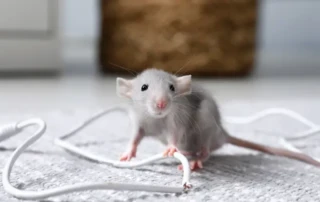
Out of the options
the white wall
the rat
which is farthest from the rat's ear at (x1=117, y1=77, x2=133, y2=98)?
the white wall

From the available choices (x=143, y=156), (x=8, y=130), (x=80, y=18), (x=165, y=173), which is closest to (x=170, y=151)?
(x=165, y=173)

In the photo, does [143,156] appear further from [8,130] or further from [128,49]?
[128,49]

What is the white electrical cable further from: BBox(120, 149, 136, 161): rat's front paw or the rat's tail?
the rat's tail

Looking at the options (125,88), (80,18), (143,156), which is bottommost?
(143,156)

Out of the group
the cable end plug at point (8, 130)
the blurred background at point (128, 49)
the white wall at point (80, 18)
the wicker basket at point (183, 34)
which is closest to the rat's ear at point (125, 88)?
the cable end plug at point (8, 130)

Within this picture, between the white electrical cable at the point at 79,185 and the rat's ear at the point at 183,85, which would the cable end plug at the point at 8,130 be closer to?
the white electrical cable at the point at 79,185

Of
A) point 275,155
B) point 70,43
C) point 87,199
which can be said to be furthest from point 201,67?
point 87,199
